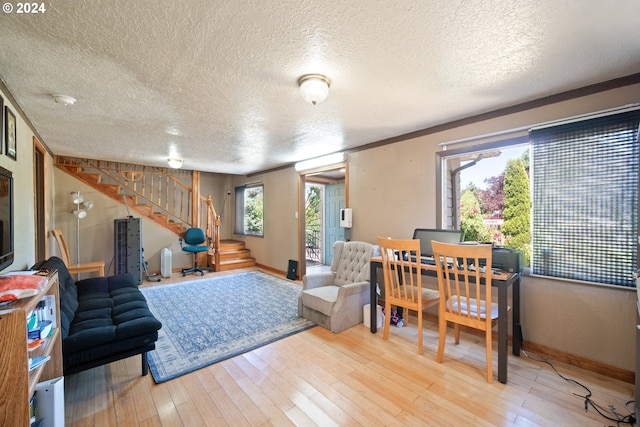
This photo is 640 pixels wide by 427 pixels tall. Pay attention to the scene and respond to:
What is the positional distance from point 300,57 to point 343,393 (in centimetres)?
236

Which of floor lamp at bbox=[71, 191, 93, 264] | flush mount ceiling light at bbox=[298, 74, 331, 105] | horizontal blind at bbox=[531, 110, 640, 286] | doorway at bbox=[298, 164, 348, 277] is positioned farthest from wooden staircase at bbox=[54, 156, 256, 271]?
horizontal blind at bbox=[531, 110, 640, 286]

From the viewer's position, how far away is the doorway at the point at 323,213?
615 cm

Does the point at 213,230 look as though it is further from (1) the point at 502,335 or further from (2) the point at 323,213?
(1) the point at 502,335

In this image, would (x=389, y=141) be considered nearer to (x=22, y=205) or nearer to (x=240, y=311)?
(x=240, y=311)

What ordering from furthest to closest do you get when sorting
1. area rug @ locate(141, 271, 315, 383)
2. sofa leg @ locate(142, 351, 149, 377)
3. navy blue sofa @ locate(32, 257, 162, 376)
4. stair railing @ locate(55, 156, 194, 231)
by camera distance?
stair railing @ locate(55, 156, 194, 231) → area rug @ locate(141, 271, 315, 383) → sofa leg @ locate(142, 351, 149, 377) → navy blue sofa @ locate(32, 257, 162, 376)

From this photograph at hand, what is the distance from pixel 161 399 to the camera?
186 cm

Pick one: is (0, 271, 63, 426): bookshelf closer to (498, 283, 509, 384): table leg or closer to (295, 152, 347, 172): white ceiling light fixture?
(498, 283, 509, 384): table leg

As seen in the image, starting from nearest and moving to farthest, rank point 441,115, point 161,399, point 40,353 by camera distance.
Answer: point 40,353 → point 161,399 → point 441,115

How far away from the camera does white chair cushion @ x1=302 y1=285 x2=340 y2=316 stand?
2910mm

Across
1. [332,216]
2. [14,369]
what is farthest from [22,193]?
[332,216]

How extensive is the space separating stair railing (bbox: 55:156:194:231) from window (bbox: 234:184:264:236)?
128 centimetres

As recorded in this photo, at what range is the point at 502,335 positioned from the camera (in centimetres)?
204

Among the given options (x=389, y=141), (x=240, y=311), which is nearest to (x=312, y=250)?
(x=240, y=311)

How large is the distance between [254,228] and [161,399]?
518 cm
